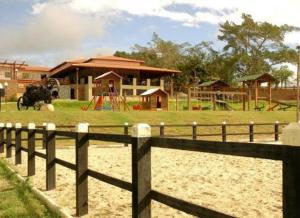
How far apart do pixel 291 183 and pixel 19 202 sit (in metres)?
5.46

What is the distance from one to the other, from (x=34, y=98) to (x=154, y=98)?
12.2 m

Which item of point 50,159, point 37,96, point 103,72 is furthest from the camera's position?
point 103,72

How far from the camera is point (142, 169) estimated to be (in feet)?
14.4

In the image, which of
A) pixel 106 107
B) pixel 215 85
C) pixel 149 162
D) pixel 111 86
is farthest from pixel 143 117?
pixel 149 162

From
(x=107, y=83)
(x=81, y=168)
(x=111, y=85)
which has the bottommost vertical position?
(x=81, y=168)

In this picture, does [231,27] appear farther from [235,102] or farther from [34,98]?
[34,98]

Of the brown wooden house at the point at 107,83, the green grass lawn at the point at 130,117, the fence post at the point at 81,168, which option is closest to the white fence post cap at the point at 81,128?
the fence post at the point at 81,168

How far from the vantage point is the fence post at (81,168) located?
20.7ft

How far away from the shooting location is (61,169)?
1142 cm

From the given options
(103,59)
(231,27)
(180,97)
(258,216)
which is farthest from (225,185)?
(231,27)

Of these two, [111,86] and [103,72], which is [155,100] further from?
[103,72]

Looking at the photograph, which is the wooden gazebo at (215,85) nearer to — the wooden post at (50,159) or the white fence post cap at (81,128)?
the wooden post at (50,159)

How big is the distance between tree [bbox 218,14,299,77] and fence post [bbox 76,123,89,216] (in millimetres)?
70192

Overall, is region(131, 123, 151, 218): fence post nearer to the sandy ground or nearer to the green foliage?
the sandy ground
